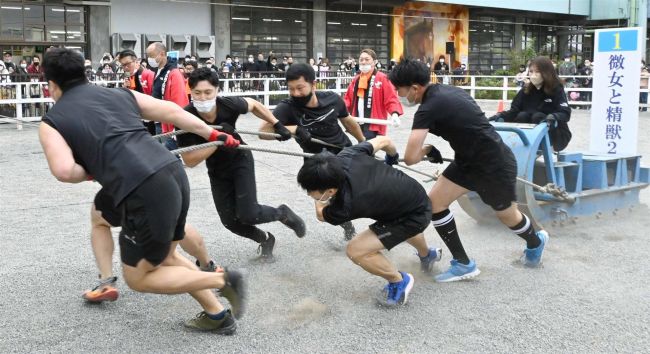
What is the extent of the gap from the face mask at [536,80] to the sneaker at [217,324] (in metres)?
4.12

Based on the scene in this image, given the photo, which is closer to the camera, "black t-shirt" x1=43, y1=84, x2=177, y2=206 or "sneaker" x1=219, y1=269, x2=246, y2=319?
"black t-shirt" x1=43, y1=84, x2=177, y2=206

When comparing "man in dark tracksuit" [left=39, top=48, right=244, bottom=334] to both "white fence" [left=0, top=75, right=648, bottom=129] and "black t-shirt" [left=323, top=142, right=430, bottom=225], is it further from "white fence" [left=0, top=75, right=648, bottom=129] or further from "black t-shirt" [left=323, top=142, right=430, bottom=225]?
"white fence" [left=0, top=75, right=648, bottom=129]

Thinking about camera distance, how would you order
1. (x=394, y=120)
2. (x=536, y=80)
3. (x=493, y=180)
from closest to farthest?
(x=493, y=180) < (x=536, y=80) < (x=394, y=120)

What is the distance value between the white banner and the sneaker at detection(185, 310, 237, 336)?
229 inches

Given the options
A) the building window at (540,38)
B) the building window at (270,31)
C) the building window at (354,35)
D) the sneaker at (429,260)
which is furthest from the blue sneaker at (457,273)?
the building window at (540,38)

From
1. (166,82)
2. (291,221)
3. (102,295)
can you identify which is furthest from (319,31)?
(102,295)

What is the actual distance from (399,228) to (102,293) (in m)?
1.85

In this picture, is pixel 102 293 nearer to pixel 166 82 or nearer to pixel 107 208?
pixel 107 208

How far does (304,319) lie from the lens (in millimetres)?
4059

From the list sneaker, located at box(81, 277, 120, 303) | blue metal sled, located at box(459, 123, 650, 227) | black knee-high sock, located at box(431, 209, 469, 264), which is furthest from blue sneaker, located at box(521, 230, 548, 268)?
sneaker, located at box(81, 277, 120, 303)

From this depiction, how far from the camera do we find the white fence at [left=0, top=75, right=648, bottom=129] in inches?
608

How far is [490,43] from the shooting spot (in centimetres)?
3647

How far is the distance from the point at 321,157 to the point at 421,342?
116 centimetres

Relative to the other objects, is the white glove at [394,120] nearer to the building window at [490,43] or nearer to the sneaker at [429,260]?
→ the sneaker at [429,260]
